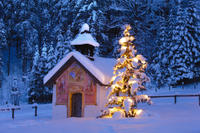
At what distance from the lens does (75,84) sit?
19.0 meters

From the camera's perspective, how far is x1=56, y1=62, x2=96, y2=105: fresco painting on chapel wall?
60.7ft

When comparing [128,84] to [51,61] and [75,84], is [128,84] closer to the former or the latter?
[75,84]

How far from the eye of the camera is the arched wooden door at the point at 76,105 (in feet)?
63.0

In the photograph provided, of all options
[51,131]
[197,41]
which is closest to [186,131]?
[51,131]

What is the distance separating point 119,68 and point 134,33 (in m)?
22.2

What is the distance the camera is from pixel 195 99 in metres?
27.7

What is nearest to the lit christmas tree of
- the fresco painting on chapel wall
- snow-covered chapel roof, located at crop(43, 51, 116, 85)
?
snow-covered chapel roof, located at crop(43, 51, 116, 85)

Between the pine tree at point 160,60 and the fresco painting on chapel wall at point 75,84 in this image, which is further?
the pine tree at point 160,60

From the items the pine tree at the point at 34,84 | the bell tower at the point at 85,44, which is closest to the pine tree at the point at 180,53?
the bell tower at the point at 85,44

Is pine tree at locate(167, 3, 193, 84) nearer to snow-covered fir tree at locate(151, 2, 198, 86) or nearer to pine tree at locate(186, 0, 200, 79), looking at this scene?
snow-covered fir tree at locate(151, 2, 198, 86)

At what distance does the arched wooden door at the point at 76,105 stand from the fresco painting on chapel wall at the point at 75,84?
0.50 m

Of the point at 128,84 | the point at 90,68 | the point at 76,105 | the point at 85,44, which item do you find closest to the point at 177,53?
the point at 85,44

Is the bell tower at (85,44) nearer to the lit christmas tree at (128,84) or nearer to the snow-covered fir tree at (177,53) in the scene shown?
the lit christmas tree at (128,84)

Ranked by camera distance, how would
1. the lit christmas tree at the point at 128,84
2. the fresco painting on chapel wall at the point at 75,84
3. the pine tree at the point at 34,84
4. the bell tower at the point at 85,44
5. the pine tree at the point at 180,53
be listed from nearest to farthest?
the lit christmas tree at the point at 128,84, the fresco painting on chapel wall at the point at 75,84, the bell tower at the point at 85,44, the pine tree at the point at 180,53, the pine tree at the point at 34,84
